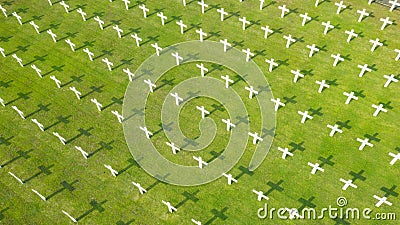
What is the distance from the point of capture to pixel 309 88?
65.9ft

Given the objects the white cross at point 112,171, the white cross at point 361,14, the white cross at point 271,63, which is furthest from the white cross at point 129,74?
the white cross at point 361,14

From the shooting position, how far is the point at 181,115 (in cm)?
1945

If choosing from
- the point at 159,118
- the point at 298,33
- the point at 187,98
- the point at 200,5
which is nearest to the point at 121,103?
the point at 159,118

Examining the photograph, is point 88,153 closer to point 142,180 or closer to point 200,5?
point 142,180

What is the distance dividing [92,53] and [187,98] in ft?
24.5

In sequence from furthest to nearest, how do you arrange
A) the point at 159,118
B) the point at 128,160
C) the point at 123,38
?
the point at 123,38
the point at 159,118
the point at 128,160

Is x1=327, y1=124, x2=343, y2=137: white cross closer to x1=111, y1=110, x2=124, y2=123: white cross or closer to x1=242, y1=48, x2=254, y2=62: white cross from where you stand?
x1=242, y1=48, x2=254, y2=62: white cross

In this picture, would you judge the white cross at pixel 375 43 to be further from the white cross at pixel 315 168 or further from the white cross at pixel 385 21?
the white cross at pixel 315 168

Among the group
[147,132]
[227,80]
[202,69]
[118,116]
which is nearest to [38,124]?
[118,116]

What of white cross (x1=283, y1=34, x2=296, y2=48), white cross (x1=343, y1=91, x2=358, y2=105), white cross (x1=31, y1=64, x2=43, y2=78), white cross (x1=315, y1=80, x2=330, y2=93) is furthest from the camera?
white cross (x1=283, y1=34, x2=296, y2=48)

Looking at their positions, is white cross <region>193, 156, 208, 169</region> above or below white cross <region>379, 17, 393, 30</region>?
below

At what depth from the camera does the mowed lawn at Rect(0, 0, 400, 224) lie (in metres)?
16.3

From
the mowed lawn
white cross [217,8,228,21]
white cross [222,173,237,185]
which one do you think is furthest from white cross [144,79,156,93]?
white cross [217,8,228,21]

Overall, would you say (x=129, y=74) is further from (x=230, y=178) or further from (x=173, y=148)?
(x=230, y=178)
